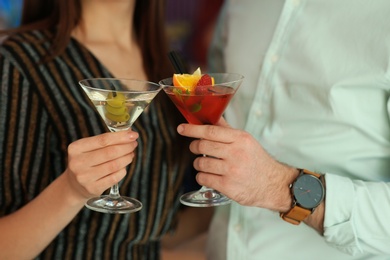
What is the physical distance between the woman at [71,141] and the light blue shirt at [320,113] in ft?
0.87

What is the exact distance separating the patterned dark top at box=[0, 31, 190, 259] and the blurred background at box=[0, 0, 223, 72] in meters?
2.66

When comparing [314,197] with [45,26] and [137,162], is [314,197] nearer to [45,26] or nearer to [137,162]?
[137,162]

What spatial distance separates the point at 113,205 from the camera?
1625 mm

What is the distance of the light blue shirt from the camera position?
5.53ft

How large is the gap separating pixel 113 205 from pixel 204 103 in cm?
37

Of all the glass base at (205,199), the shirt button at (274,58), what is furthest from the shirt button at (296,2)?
the glass base at (205,199)

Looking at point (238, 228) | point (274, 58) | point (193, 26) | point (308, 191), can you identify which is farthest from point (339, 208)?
point (193, 26)

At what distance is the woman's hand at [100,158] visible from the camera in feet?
4.91

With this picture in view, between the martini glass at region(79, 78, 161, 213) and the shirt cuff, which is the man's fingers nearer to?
the martini glass at region(79, 78, 161, 213)

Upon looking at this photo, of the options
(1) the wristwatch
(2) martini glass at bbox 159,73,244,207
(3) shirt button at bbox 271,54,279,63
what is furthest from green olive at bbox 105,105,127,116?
(3) shirt button at bbox 271,54,279,63

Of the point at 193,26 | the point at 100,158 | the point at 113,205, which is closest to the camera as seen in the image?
the point at 100,158

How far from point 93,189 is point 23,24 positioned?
0.82 metres

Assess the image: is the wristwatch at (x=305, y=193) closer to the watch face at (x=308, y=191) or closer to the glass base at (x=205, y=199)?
the watch face at (x=308, y=191)

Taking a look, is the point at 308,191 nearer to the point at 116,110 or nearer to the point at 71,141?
the point at 116,110
